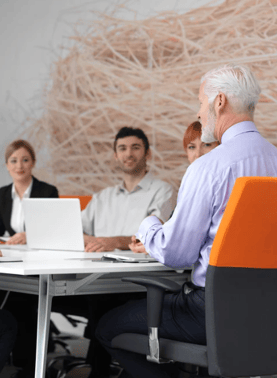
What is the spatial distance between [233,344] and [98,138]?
381 cm

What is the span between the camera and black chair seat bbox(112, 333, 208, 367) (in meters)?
1.90

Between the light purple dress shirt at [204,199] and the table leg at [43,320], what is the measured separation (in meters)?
0.44

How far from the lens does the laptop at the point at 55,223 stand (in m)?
2.86

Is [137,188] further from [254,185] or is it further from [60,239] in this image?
[254,185]

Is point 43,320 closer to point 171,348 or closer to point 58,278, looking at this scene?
point 58,278

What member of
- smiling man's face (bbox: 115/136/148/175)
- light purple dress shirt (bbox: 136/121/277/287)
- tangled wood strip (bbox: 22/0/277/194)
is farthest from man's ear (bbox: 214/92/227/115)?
tangled wood strip (bbox: 22/0/277/194)

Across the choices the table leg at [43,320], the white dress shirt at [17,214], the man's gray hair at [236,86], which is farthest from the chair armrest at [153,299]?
the white dress shirt at [17,214]

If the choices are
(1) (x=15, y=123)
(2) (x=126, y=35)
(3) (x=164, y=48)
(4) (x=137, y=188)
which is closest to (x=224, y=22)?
(3) (x=164, y=48)

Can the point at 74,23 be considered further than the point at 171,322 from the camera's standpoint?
Yes

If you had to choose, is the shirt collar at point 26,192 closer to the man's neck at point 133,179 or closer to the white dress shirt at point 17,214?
the white dress shirt at point 17,214

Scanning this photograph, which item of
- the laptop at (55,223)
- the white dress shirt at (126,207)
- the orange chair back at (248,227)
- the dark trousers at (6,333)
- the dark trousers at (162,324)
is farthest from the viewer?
the white dress shirt at (126,207)

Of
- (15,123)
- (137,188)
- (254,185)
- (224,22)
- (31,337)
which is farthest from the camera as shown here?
(15,123)

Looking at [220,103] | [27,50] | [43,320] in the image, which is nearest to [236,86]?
[220,103]

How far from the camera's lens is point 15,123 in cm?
611
